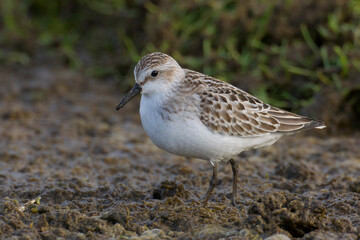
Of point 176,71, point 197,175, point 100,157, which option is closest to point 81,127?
point 100,157

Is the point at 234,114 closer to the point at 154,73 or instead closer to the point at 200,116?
the point at 200,116

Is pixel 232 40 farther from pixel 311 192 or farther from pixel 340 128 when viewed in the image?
pixel 311 192

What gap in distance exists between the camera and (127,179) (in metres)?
6.96

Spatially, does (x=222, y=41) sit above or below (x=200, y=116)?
above

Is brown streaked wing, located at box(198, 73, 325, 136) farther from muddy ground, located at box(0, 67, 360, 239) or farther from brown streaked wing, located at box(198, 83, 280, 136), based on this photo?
muddy ground, located at box(0, 67, 360, 239)

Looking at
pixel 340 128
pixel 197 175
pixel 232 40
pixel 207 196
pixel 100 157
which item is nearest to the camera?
pixel 207 196

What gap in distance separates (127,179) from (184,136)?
175cm

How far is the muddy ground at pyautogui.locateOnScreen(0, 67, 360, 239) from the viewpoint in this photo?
504 cm

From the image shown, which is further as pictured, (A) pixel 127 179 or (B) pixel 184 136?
(A) pixel 127 179

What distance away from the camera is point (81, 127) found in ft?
28.8

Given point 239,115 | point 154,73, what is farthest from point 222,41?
point 154,73

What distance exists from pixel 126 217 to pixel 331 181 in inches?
104

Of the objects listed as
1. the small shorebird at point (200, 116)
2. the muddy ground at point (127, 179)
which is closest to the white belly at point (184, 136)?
the small shorebird at point (200, 116)

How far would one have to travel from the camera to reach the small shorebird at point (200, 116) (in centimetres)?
552
